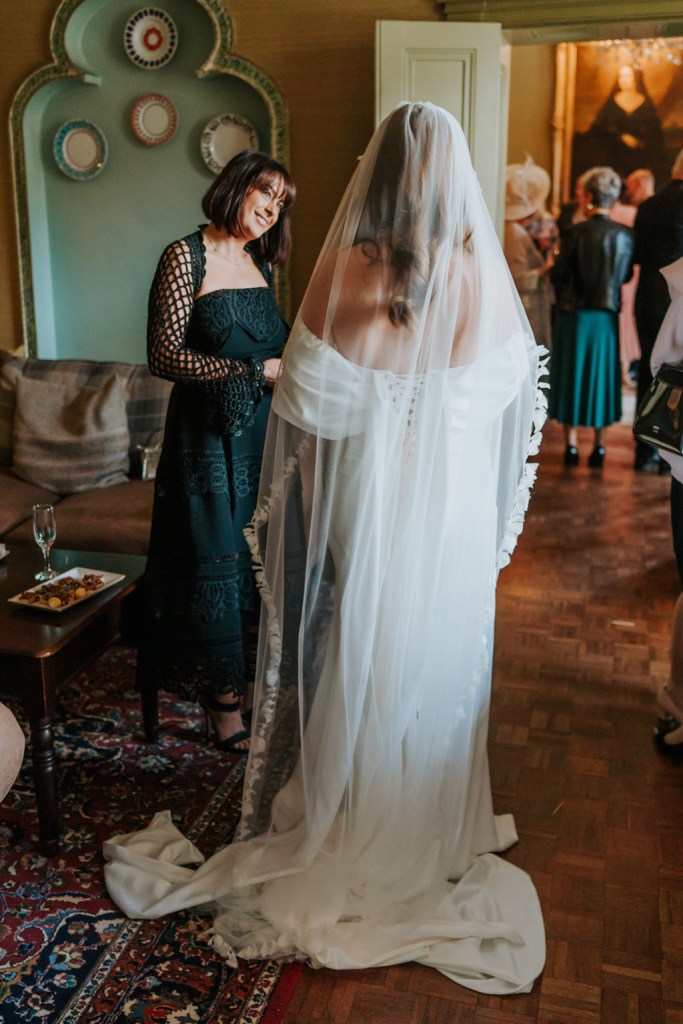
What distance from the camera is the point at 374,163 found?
1883 millimetres

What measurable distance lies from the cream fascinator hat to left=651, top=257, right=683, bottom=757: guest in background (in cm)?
516

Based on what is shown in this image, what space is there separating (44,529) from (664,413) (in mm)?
1719

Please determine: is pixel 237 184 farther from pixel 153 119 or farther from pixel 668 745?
pixel 153 119

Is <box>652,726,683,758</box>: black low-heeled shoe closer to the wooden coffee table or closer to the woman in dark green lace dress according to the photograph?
the woman in dark green lace dress

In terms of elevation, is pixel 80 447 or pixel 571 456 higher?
pixel 80 447

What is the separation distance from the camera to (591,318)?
6.25m

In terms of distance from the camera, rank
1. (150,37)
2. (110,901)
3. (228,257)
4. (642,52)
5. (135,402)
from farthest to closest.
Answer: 1. (642,52)
2. (150,37)
3. (135,402)
4. (228,257)
5. (110,901)

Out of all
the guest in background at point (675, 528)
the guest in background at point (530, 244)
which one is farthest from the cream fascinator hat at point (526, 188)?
the guest in background at point (675, 528)

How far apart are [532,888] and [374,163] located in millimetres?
1627

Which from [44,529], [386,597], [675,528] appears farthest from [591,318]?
[386,597]

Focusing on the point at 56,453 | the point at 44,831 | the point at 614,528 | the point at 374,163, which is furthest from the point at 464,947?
the point at 614,528

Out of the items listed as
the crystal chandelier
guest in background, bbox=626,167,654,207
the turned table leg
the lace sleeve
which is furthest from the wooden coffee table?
the crystal chandelier

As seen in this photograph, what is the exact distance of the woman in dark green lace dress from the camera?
99.5 inches

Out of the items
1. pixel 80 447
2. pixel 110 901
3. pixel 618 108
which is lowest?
pixel 110 901
